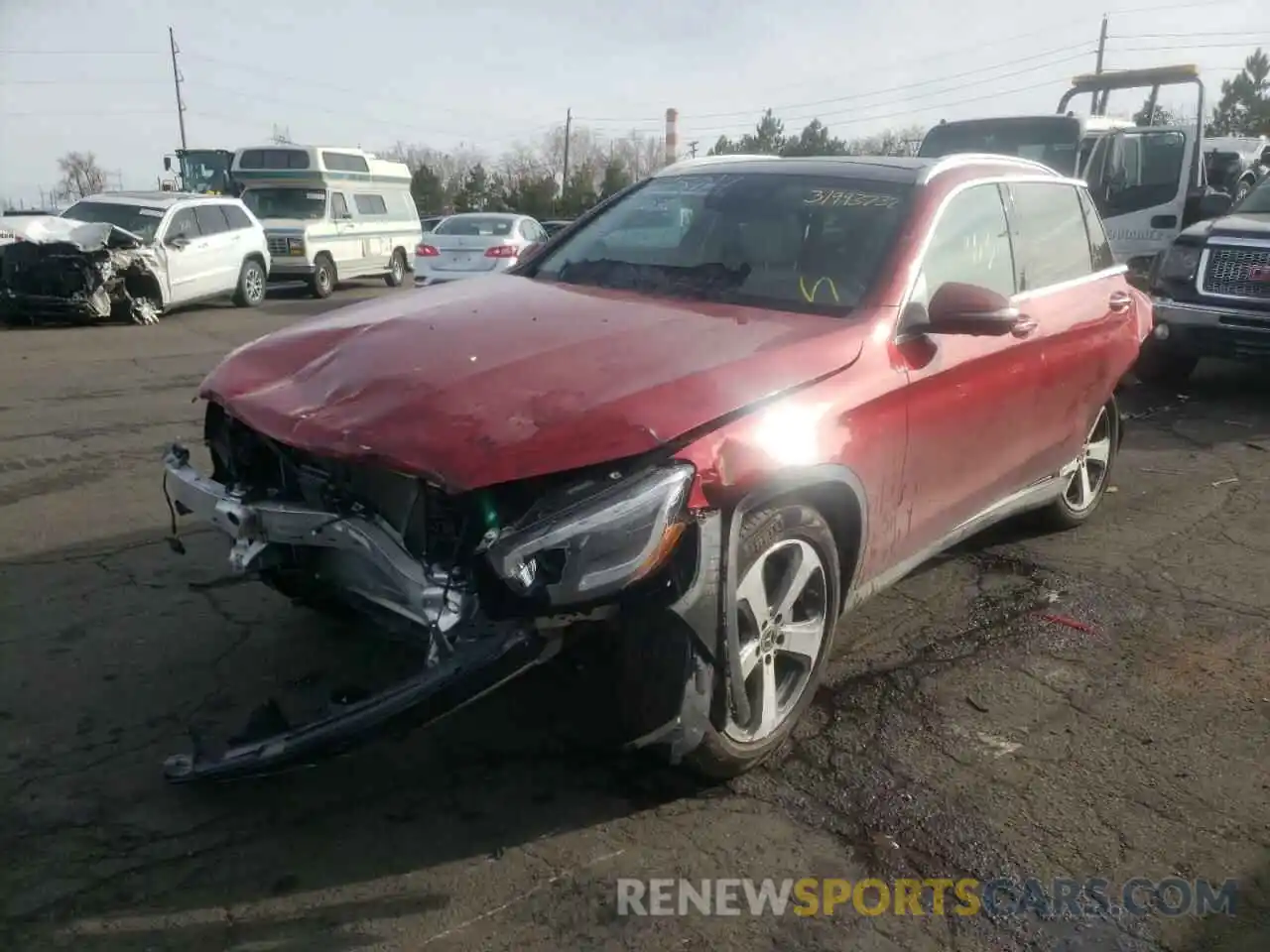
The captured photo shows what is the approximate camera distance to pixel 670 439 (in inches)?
106

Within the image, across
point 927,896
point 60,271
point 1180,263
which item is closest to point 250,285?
point 60,271

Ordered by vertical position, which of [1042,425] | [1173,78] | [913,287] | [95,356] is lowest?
[95,356]

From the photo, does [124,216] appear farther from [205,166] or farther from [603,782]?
[205,166]

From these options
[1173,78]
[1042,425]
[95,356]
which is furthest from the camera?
[1173,78]

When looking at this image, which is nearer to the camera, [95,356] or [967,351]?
[967,351]

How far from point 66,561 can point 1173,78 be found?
13.9 m

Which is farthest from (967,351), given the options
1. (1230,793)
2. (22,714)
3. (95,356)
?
(95,356)

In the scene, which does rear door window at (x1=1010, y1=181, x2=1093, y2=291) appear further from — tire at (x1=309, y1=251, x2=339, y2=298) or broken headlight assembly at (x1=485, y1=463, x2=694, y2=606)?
tire at (x1=309, y1=251, x2=339, y2=298)

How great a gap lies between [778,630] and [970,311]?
1248 millimetres

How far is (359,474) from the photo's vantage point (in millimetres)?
2996

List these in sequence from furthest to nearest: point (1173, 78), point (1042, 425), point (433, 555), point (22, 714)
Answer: point (1173, 78), point (1042, 425), point (22, 714), point (433, 555)

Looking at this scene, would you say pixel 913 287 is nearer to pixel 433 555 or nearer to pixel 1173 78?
pixel 433 555

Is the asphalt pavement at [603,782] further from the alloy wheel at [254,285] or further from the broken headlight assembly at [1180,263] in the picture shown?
the alloy wheel at [254,285]

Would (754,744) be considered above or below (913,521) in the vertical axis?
below
